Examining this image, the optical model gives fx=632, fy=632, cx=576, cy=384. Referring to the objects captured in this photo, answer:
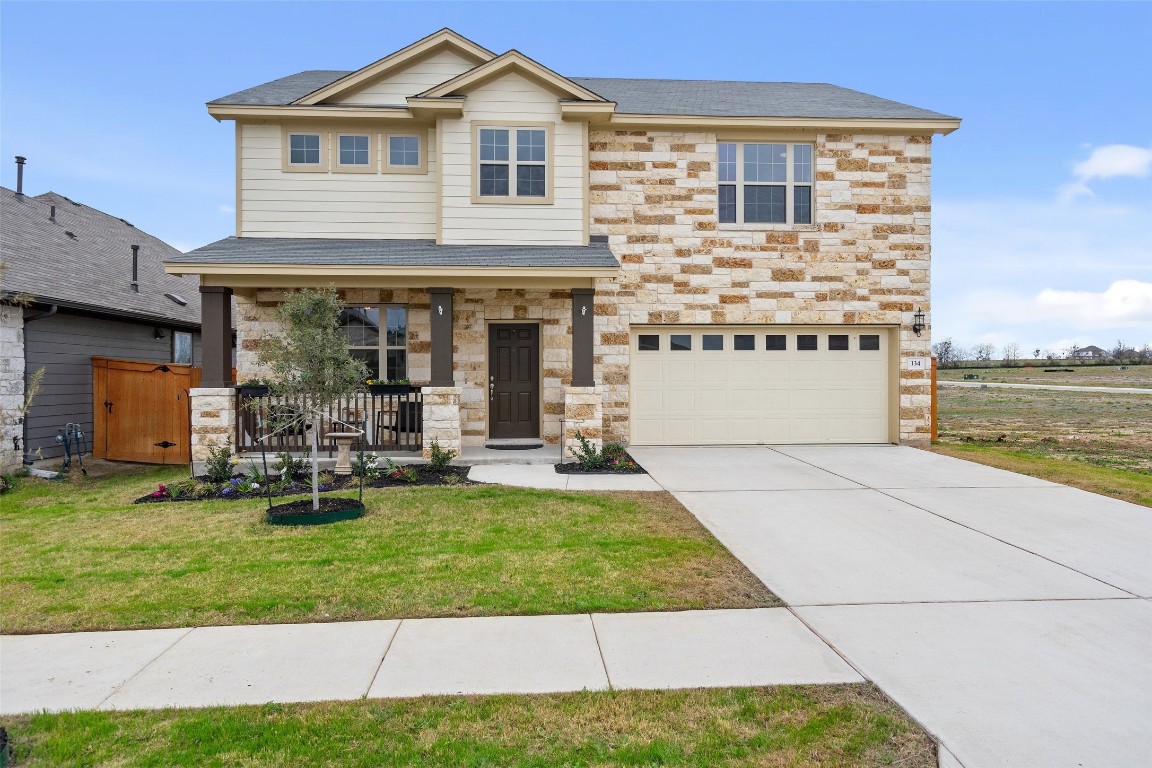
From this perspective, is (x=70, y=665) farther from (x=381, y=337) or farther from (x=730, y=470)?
(x=381, y=337)

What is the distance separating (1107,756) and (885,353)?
454 inches

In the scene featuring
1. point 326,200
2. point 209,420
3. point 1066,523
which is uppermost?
point 326,200

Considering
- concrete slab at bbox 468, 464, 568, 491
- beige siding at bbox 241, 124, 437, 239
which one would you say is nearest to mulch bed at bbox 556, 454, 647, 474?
concrete slab at bbox 468, 464, 568, 491

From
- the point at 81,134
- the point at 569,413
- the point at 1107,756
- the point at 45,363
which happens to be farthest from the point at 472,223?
the point at 81,134

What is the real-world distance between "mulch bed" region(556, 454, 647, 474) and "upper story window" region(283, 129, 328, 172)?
761 centimetres

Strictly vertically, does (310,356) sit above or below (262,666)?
above

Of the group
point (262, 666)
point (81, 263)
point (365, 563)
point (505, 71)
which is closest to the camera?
point (262, 666)

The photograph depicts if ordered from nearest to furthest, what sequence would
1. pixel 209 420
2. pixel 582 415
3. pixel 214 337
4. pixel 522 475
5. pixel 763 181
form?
pixel 522 475 < pixel 209 420 < pixel 214 337 < pixel 582 415 < pixel 763 181

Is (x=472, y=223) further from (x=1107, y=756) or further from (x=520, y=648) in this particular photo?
(x=1107, y=756)

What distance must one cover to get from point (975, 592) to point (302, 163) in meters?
12.8

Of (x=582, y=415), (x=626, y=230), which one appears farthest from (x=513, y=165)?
(x=582, y=415)

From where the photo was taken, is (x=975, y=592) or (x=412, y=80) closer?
(x=975, y=592)

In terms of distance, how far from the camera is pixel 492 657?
387 centimetres

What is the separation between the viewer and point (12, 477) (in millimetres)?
10461
